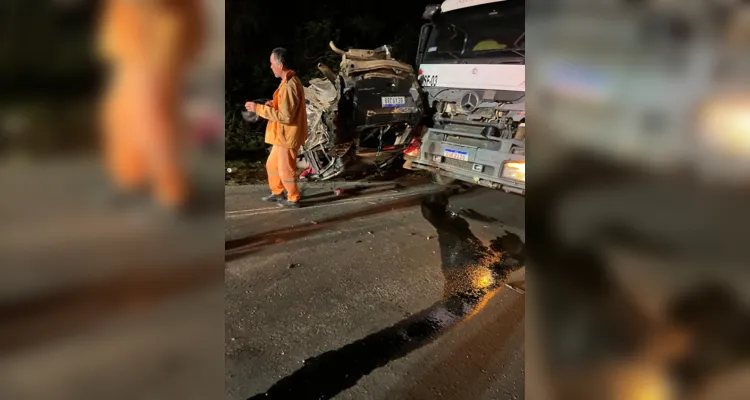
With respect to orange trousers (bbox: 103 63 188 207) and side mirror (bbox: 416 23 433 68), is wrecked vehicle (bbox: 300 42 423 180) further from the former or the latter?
orange trousers (bbox: 103 63 188 207)

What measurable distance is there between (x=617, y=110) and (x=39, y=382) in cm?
102

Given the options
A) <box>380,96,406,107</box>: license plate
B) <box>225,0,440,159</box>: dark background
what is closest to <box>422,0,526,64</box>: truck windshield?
<box>380,96,406,107</box>: license plate

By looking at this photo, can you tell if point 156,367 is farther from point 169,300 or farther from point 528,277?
point 528,277

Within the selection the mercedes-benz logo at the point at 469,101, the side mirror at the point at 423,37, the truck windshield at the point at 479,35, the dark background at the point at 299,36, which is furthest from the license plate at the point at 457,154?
the dark background at the point at 299,36

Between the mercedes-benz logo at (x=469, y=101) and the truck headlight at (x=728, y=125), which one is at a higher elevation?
the mercedes-benz logo at (x=469, y=101)

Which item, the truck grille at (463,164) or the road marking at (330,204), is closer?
the road marking at (330,204)

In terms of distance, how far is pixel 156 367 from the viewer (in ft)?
2.35

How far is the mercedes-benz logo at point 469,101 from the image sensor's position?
16.3 ft

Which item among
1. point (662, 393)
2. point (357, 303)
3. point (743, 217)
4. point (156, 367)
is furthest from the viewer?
point (357, 303)

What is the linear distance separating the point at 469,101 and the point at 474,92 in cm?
11

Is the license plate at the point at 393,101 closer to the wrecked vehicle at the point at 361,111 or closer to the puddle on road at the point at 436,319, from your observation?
the wrecked vehicle at the point at 361,111

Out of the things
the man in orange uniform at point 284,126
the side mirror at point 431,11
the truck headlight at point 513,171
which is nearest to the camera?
the truck headlight at point 513,171

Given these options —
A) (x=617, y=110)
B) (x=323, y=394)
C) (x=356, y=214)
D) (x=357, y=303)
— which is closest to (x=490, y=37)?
(x=356, y=214)

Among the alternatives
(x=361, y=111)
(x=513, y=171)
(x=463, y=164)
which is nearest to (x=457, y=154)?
(x=463, y=164)
